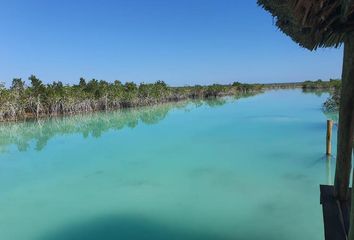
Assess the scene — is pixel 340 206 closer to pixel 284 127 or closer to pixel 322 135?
pixel 322 135

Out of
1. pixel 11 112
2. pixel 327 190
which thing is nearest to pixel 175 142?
pixel 327 190

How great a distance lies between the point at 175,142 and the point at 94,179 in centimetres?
662

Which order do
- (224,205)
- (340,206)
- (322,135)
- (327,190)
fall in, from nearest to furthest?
(340,206) → (327,190) → (224,205) → (322,135)

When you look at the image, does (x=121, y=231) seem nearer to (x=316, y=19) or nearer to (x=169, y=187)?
(x=169, y=187)

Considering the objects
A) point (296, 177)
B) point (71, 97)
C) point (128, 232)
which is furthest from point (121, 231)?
point (71, 97)

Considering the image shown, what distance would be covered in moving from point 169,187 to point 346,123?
21.5ft

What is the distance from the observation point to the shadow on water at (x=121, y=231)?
6.55 meters

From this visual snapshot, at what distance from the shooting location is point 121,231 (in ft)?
22.6

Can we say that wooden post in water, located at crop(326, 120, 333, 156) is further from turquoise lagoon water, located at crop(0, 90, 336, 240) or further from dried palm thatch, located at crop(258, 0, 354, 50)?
dried palm thatch, located at crop(258, 0, 354, 50)

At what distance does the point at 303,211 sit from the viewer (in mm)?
7293

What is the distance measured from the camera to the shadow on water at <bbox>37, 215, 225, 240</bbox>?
655cm

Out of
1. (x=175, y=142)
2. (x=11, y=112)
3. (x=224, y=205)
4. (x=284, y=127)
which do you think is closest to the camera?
(x=224, y=205)

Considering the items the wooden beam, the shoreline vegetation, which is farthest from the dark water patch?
the shoreline vegetation

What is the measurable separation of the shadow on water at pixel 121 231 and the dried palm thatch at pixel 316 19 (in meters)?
3.94
